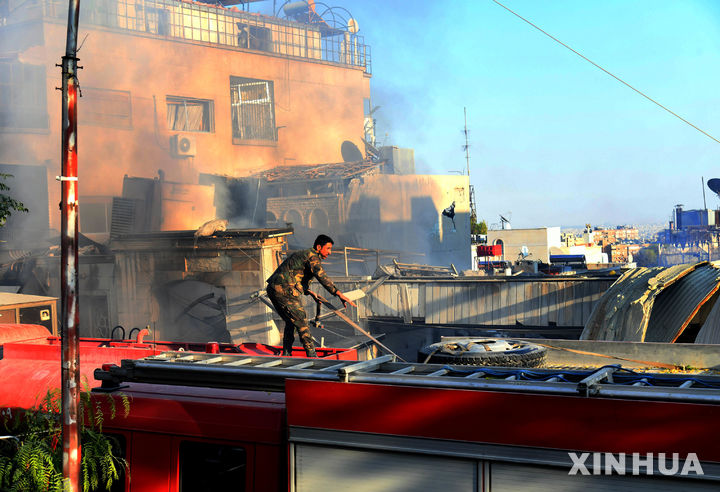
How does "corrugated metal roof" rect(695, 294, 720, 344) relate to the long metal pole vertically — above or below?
below

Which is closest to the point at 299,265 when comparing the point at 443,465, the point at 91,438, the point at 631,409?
the point at 91,438

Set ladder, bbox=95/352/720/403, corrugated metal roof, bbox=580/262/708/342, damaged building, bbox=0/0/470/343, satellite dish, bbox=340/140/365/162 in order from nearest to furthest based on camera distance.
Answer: ladder, bbox=95/352/720/403, corrugated metal roof, bbox=580/262/708/342, damaged building, bbox=0/0/470/343, satellite dish, bbox=340/140/365/162

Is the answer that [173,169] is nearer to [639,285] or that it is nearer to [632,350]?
[639,285]

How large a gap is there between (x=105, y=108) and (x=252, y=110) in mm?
10923

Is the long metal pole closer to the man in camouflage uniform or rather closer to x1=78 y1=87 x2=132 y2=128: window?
the man in camouflage uniform

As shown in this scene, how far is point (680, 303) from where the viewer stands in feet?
39.9

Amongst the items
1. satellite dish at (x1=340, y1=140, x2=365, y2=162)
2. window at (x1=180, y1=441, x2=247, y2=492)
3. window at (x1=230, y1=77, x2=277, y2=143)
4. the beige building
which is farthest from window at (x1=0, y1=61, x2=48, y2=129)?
the beige building

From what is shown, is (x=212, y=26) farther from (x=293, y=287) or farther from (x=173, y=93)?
(x=293, y=287)

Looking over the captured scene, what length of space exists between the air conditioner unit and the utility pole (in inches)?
1231

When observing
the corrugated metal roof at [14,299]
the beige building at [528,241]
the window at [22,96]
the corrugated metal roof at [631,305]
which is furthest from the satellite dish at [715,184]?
the corrugated metal roof at [14,299]

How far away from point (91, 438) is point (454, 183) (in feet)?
138

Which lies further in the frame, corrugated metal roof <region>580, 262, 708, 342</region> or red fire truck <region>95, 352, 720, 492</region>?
corrugated metal roof <region>580, 262, 708, 342</region>

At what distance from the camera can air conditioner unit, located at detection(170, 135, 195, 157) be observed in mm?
34875

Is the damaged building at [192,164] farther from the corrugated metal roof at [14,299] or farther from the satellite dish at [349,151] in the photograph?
the corrugated metal roof at [14,299]
